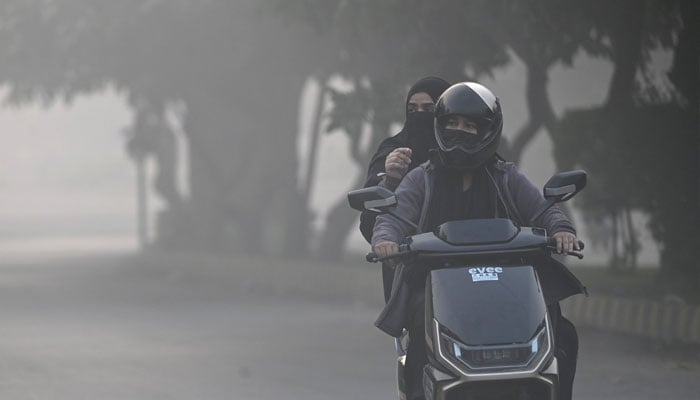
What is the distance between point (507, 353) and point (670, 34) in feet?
38.1

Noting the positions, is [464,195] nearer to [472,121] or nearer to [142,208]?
[472,121]

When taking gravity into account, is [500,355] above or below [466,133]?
below

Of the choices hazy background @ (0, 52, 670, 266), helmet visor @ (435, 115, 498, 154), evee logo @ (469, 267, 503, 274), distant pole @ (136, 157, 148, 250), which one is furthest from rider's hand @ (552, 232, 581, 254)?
distant pole @ (136, 157, 148, 250)

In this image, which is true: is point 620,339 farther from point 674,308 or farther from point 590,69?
point 590,69

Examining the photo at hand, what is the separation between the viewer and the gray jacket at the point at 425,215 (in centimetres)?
614

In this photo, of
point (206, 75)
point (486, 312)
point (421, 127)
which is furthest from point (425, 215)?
point (206, 75)

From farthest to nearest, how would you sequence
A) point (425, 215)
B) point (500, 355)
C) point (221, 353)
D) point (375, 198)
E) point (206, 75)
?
1. point (206, 75)
2. point (221, 353)
3. point (425, 215)
4. point (375, 198)
5. point (500, 355)

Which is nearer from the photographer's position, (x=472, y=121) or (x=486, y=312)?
(x=486, y=312)

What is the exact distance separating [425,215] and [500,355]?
2.95ft

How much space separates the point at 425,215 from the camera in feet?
20.8

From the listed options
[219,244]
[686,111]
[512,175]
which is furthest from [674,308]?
[219,244]

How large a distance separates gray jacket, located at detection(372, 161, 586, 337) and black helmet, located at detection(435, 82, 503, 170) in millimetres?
196

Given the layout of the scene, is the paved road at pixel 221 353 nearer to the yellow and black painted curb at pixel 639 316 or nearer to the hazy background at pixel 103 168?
the yellow and black painted curb at pixel 639 316

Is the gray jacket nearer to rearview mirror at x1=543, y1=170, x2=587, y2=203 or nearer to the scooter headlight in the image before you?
rearview mirror at x1=543, y1=170, x2=587, y2=203
